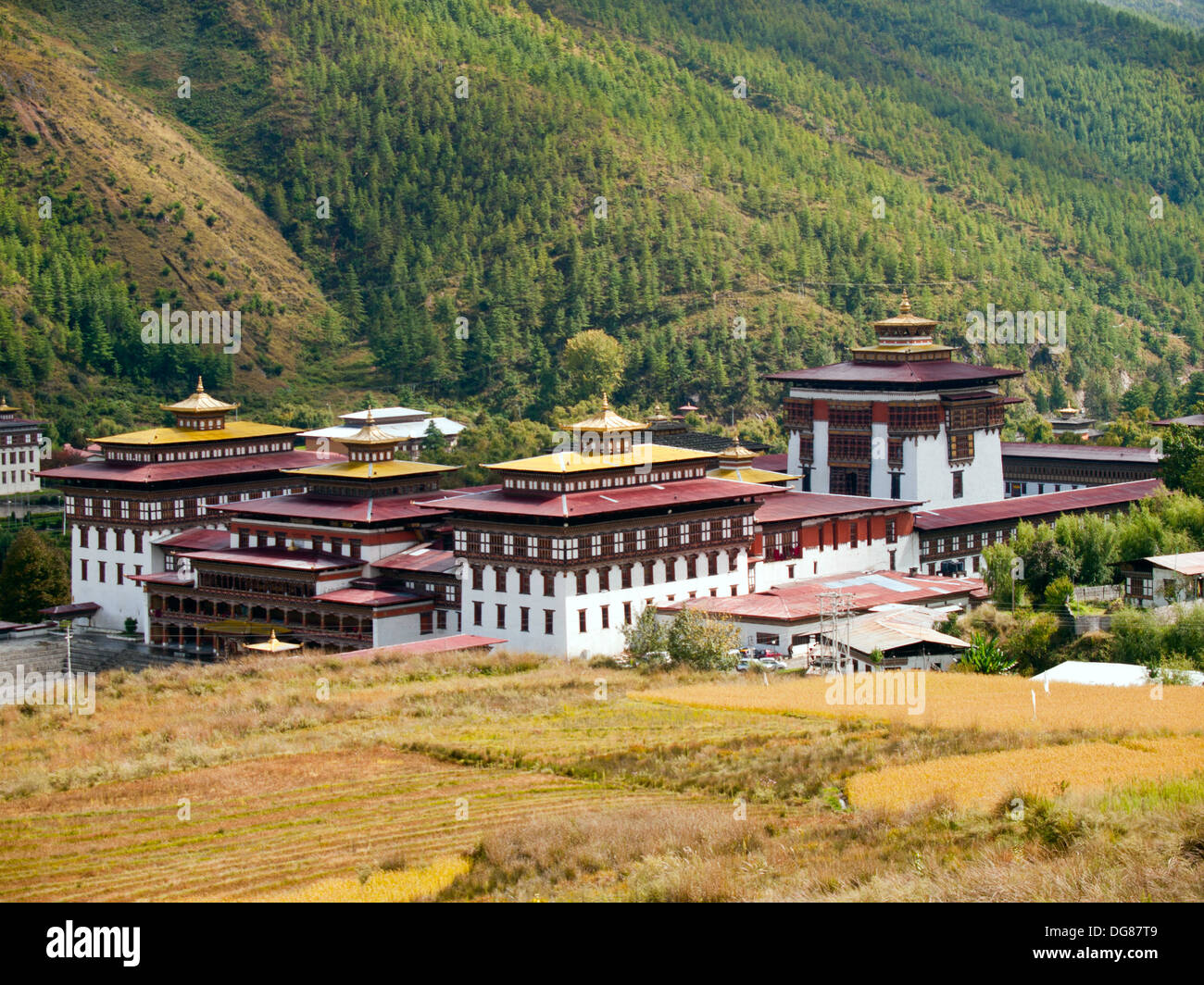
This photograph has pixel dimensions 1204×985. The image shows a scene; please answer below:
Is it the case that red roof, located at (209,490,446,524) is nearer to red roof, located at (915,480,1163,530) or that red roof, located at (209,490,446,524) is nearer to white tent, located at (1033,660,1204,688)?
red roof, located at (915,480,1163,530)

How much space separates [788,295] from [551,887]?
14026 cm

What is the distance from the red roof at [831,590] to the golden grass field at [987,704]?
7.96 meters

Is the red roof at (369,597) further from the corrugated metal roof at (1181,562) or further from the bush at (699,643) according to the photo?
the corrugated metal roof at (1181,562)

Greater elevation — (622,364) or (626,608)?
(622,364)

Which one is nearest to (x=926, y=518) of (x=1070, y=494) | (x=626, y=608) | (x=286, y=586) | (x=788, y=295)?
(x=1070, y=494)

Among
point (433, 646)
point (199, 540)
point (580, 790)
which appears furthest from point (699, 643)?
point (199, 540)

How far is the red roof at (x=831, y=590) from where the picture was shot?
8056 centimetres

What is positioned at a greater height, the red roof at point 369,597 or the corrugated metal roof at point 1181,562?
the corrugated metal roof at point 1181,562

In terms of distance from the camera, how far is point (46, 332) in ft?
522

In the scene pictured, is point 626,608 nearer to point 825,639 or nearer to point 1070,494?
point 825,639

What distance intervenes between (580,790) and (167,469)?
176 ft

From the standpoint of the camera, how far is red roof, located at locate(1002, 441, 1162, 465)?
410 feet

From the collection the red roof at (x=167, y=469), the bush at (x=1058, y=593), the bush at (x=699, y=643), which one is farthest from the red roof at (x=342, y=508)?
the bush at (x=1058, y=593)

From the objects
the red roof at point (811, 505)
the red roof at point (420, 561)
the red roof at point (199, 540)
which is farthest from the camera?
the red roof at point (199, 540)
